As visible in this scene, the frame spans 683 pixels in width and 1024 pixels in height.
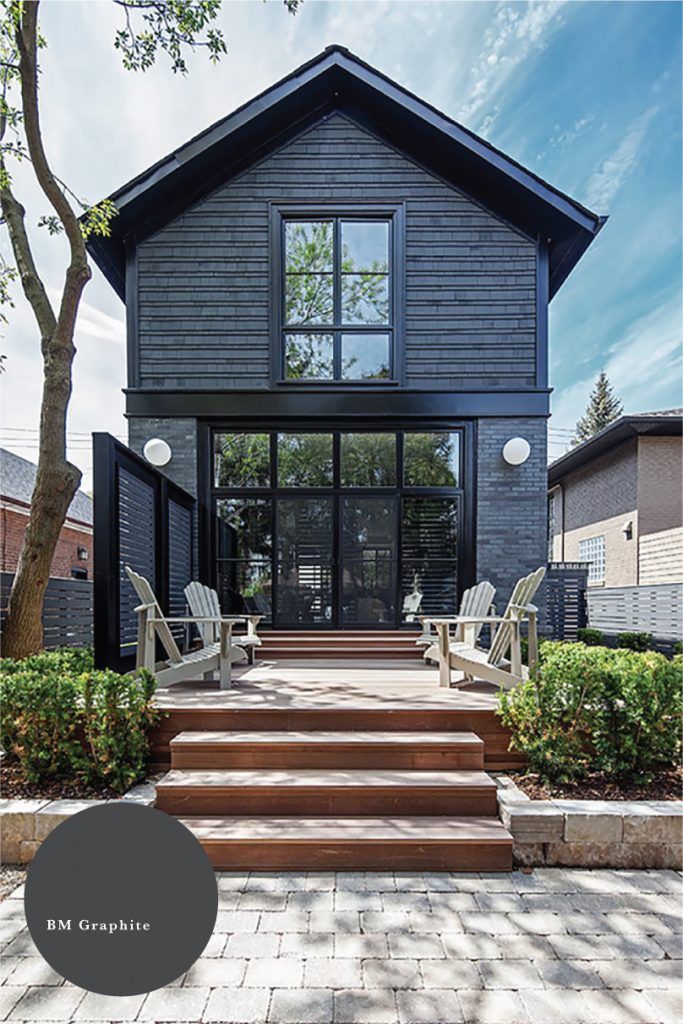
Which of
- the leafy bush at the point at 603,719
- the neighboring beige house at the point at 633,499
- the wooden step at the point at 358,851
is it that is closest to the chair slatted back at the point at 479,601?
the leafy bush at the point at 603,719

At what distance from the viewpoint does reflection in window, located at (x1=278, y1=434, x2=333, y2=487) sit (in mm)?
6340

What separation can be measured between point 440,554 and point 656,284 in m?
5.02

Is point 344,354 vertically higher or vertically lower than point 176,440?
higher

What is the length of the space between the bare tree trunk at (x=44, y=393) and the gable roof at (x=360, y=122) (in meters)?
2.00

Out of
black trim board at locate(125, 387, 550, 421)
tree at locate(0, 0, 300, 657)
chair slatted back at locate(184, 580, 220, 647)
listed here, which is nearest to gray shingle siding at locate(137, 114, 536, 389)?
black trim board at locate(125, 387, 550, 421)

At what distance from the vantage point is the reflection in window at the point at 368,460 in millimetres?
6340

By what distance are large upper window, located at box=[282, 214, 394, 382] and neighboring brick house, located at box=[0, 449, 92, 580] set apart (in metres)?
6.09

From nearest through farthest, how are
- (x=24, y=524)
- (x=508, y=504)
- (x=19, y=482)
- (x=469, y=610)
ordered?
(x=469, y=610) < (x=508, y=504) < (x=24, y=524) < (x=19, y=482)

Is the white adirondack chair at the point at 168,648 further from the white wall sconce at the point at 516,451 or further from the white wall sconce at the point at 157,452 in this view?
the white wall sconce at the point at 516,451

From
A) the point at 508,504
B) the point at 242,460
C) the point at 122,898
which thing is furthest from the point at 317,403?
the point at 122,898

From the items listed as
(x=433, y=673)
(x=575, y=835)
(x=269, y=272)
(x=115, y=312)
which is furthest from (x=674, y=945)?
(x=115, y=312)

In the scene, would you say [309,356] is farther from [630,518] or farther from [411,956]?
[630,518]

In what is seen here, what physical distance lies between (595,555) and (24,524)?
46.8ft

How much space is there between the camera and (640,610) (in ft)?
23.8
